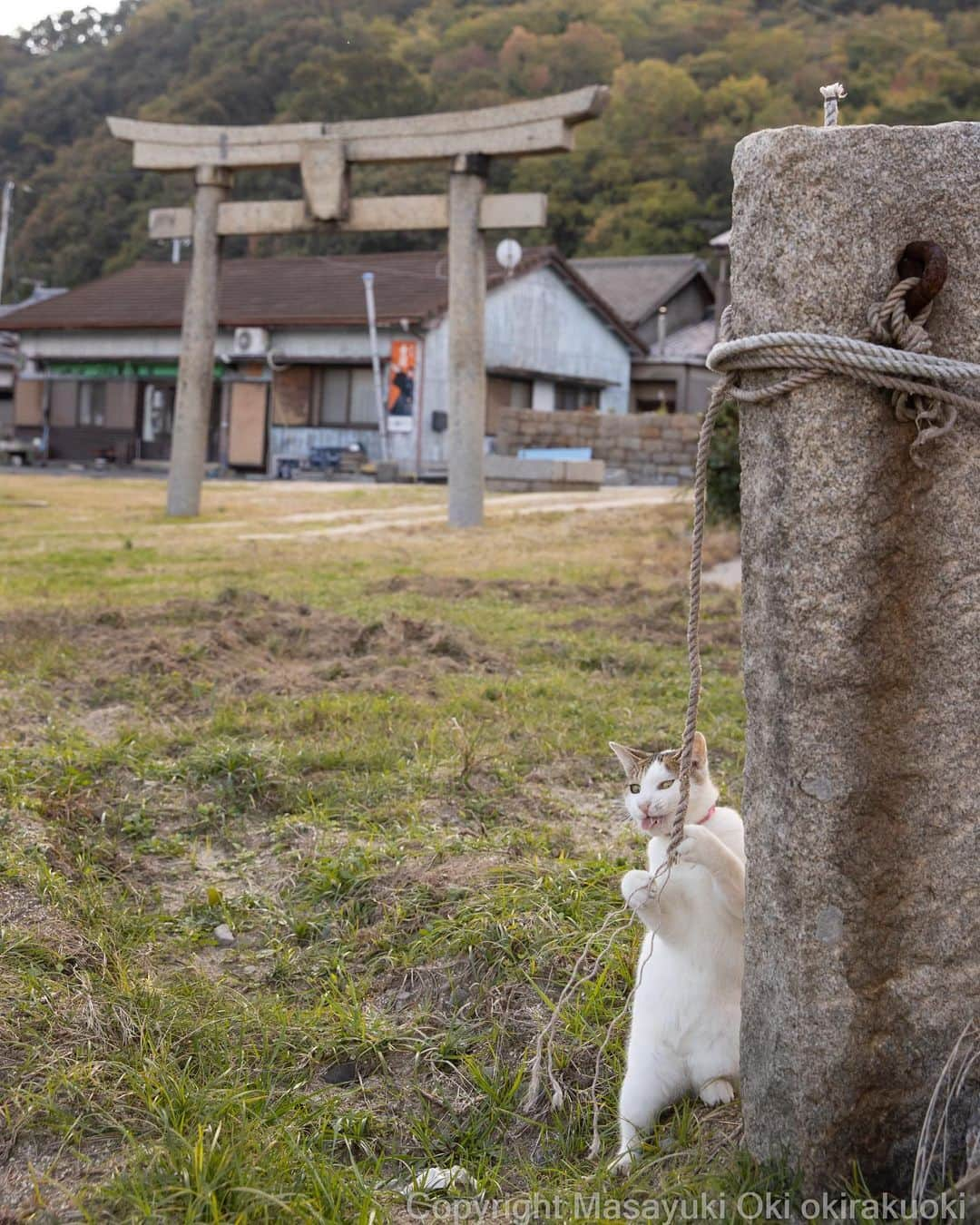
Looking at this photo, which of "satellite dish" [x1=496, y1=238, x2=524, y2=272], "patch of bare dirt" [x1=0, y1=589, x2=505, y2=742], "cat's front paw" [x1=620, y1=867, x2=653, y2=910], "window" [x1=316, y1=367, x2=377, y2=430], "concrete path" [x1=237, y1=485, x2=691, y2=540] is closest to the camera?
"cat's front paw" [x1=620, y1=867, x2=653, y2=910]

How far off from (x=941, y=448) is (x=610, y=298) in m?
37.7

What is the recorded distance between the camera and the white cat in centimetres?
238

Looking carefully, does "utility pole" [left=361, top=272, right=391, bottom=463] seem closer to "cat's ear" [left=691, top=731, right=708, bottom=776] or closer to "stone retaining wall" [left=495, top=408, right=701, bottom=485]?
"stone retaining wall" [left=495, top=408, right=701, bottom=485]

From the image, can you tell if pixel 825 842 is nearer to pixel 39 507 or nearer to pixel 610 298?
pixel 39 507

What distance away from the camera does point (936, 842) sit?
6.88ft

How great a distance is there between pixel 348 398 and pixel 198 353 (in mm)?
16037

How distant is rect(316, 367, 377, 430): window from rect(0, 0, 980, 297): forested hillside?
1392 cm

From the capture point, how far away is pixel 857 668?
6.66 feet

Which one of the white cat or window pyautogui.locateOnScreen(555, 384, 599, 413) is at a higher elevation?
window pyautogui.locateOnScreen(555, 384, 599, 413)

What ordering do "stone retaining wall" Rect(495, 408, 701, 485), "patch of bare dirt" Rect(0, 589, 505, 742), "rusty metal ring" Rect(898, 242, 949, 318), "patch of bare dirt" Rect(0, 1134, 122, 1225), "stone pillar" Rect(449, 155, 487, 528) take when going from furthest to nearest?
"stone retaining wall" Rect(495, 408, 701, 485)
"stone pillar" Rect(449, 155, 487, 528)
"patch of bare dirt" Rect(0, 589, 505, 742)
"patch of bare dirt" Rect(0, 1134, 122, 1225)
"rusty metal ring" Rect(898, 242, 949, 318)

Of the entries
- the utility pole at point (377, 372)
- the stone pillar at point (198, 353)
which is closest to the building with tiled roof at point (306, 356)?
the utility pole at point (377, 372)

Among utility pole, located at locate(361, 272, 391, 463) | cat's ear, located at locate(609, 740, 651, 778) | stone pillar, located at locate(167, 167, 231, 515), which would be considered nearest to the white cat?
cat's ear, located at locate(609, 740, 651, 778)

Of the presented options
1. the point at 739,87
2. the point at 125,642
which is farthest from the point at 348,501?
the point at 739,87

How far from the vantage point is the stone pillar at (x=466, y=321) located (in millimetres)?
13344
